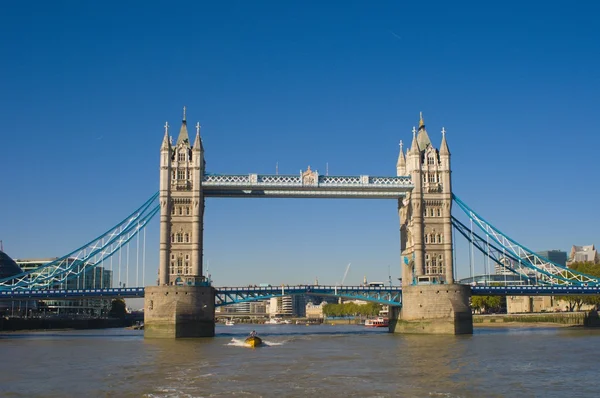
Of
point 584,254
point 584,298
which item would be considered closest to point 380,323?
point 584,298

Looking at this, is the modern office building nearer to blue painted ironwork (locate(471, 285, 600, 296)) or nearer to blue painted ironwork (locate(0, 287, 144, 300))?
blue painted ironwork (locate(471, 285, 600, 296))

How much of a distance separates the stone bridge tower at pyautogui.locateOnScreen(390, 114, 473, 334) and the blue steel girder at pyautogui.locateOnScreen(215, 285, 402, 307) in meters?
2.28

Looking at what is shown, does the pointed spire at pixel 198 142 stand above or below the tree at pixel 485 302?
above

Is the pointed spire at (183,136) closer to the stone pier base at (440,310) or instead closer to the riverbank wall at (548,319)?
the stone pier base at (440,310)

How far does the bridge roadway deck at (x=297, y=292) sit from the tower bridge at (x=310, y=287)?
0.42 feet

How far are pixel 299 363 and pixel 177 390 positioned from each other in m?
15.0

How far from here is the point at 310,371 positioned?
46125 mm

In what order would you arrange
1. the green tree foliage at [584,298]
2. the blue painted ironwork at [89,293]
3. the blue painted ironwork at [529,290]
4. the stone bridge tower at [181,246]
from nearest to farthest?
the stone bridge tower at [181,246], the blue painted ironwork at [89,293], the blue painted ironwork at [529,290], the green tree foliage at [584,298]

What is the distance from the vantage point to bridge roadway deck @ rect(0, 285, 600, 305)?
87.6m

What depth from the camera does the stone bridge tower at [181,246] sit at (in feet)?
268

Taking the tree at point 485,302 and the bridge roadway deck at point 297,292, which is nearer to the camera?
the bridge roadway deck at point 297,292

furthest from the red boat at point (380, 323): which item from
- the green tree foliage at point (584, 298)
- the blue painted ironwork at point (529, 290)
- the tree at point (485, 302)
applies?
the blue painted ironwork at point (529, 290)

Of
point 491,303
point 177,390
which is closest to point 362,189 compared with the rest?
point 177,390

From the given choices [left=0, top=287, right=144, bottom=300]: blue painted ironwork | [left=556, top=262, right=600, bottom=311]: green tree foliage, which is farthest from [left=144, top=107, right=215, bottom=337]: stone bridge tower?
[left=556, top=262, right=600, bottom=311]: green tree foliage
